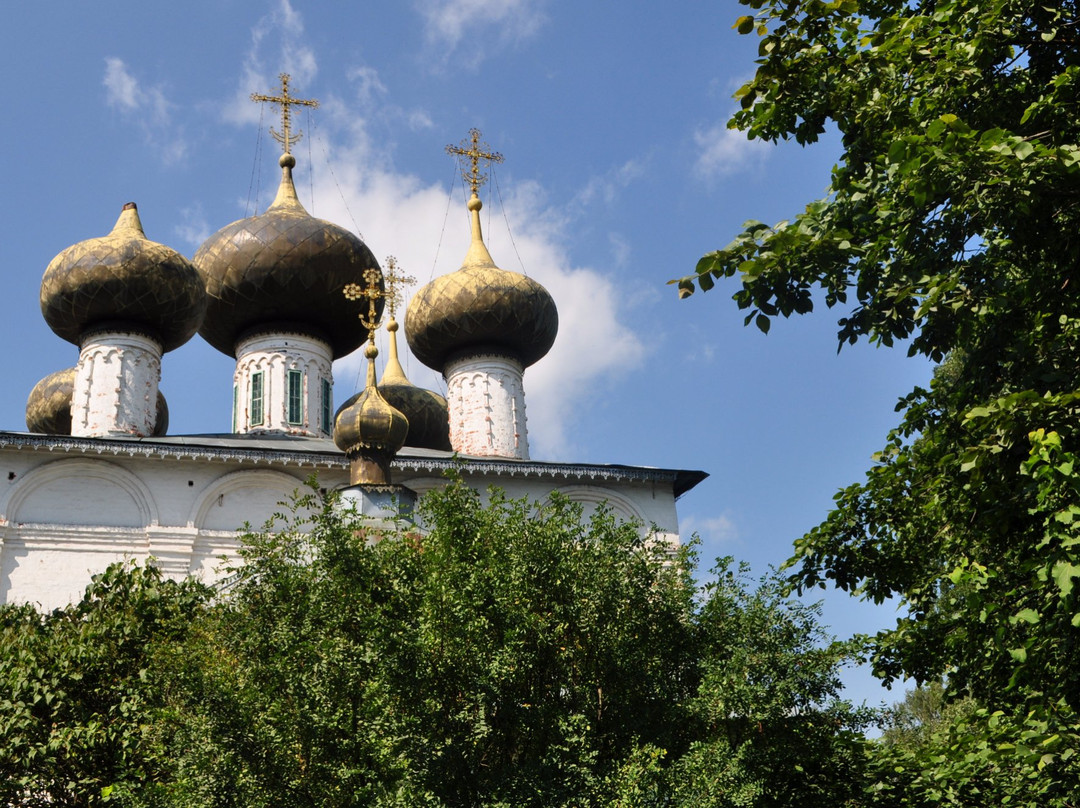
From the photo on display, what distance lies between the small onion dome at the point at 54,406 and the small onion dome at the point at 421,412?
4017mm

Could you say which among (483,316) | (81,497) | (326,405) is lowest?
(81,497)

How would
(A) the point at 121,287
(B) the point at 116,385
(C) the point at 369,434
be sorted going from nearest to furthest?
(C) the point at 369,434
(B) the point at 116,385
(A) the point at 121,287

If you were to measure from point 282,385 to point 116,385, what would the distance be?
261cm

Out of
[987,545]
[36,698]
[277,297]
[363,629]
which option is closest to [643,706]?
[363,629]

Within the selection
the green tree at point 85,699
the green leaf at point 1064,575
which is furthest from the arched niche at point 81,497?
the green leaf at point 1064,575

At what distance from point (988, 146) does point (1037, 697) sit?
311cm

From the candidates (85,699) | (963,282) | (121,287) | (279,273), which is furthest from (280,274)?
(963,282)

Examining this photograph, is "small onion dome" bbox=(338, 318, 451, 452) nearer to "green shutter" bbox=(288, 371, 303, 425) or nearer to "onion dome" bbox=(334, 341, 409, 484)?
"green shutter" bbox=(288, 371, 303, 425)

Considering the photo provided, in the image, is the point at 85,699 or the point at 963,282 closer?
the point at 963,282

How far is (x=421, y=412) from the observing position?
2159 centimetres

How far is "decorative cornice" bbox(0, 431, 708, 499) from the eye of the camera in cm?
1596

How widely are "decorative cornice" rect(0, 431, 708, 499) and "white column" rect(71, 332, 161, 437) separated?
777 millimetres

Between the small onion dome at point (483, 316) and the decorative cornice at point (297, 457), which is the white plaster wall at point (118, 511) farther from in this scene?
the small onion dome at point (483, 316)

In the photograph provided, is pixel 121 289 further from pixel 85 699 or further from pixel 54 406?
pixel 85 699
